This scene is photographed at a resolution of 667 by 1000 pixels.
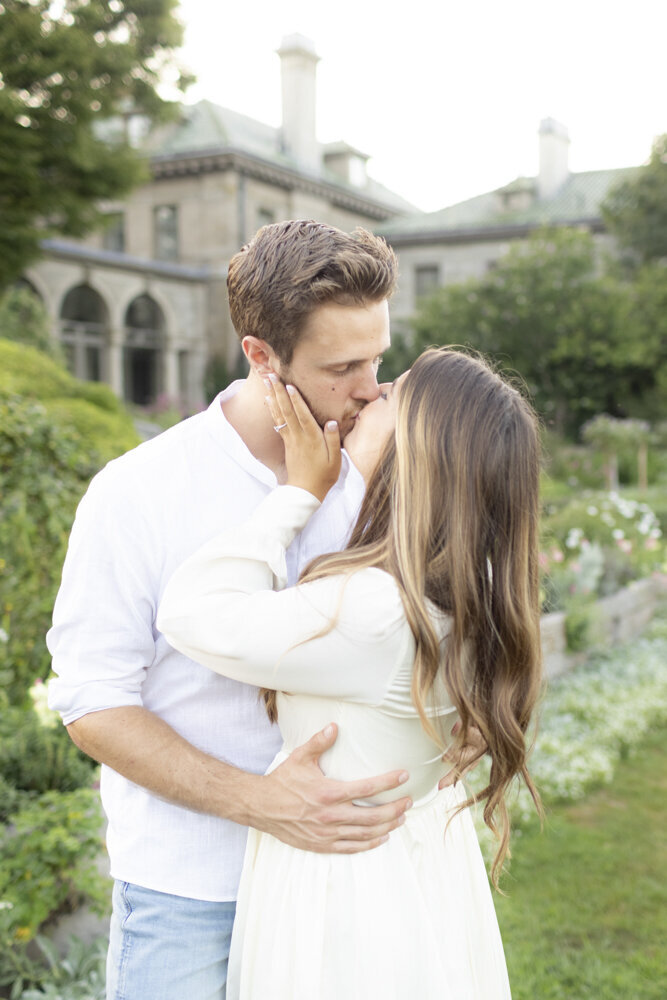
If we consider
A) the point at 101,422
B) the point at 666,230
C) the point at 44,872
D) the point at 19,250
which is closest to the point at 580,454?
the point at 666,230

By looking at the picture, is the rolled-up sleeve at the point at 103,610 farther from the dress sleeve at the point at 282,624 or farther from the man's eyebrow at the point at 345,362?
the man's eyebrow at the point at 345,362

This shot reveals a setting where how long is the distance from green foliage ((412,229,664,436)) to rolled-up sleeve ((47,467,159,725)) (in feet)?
77.2

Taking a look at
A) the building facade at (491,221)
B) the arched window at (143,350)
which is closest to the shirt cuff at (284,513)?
the arched window at (143,350)

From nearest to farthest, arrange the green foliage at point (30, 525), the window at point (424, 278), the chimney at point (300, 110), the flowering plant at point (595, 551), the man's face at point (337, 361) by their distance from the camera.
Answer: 1. the man's face at point (337, 361)
2. the green foliage at point (30, 525)
3. the flowering plant at point (595, 551)
4. the chimney at point (300, 110)
5. the window at point (424, 278)

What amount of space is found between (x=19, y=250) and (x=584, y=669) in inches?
458

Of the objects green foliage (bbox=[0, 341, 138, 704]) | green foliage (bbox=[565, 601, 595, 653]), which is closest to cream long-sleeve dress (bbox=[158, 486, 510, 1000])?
green foliage (bbox=[0, 341, 138, 704])

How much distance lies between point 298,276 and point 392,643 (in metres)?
0.84

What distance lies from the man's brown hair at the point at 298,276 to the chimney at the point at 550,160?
111ft

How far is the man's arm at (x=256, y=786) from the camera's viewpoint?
1721 millimetres

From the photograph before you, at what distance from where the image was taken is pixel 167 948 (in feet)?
5.94

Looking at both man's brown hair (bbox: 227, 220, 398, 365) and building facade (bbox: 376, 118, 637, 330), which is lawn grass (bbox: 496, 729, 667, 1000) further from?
building facade (bbox: 376, 118, 637, 330)

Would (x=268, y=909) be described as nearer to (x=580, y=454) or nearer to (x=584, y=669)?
(x=584, y=669)

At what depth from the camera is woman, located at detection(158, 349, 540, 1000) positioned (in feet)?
5.36

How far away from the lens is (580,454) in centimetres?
2236
